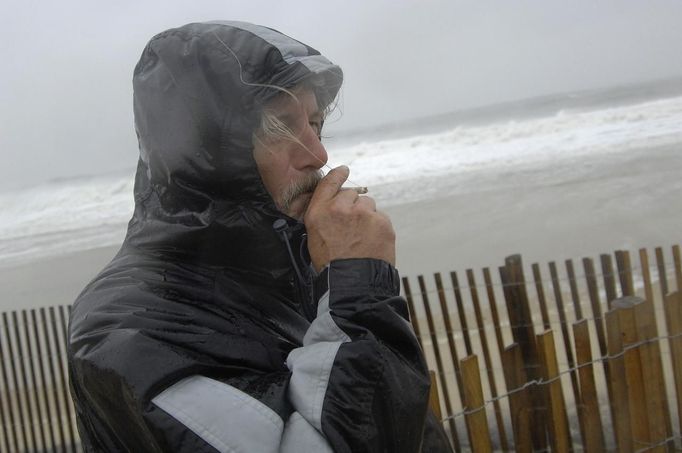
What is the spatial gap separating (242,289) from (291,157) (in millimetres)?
338

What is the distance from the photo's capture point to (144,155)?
57.5 inches

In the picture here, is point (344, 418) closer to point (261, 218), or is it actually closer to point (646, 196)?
point (261, 218)

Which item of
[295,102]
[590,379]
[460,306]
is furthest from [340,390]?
[460,306]

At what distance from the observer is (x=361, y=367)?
116 centimetres

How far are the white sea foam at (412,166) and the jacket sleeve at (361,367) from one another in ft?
40.1

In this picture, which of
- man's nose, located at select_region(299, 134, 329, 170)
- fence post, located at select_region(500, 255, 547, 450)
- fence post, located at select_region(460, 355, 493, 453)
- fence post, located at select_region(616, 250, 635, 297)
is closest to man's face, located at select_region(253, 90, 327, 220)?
man's nose, located at select_region(299, 134, 329, 170)

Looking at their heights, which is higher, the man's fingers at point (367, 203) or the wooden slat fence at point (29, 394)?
the man's fingers at point (367, 203)

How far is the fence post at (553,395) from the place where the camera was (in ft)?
8.66

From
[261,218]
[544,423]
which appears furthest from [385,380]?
[544,423]

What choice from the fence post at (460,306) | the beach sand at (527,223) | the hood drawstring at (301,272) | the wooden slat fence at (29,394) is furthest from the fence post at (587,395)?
the beach sand at (527,223)

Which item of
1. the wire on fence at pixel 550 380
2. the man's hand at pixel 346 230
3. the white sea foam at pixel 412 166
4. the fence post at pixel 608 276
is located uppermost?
the man's hand at pixel 346 230

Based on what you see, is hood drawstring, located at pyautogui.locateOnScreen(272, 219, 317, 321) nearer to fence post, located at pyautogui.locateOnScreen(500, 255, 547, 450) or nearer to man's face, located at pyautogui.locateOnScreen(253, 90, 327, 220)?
man's face, located at pyautogui.locateOnScreen(253, 90, 327, 220)

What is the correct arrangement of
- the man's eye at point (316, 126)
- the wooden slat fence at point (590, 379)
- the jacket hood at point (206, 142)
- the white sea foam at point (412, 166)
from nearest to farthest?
the jacket hood at point (206, 142), the man's eye at point (316, 126), the wooden slat fence at point (590, 379), the white sea foam at point (412, 166)

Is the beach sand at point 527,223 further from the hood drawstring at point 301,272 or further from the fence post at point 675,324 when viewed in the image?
the hood drawstring at point 301,272
